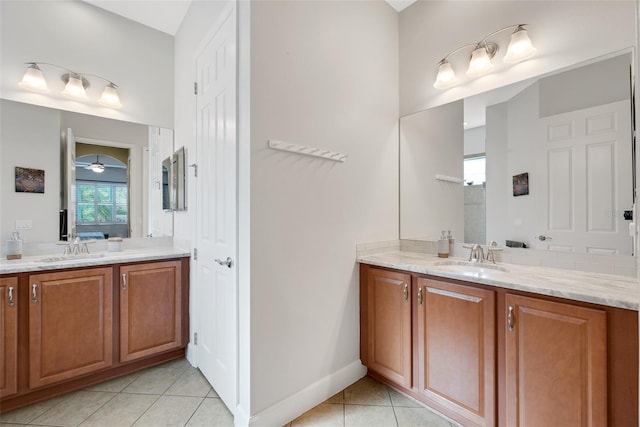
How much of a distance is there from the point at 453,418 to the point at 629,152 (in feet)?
5.64

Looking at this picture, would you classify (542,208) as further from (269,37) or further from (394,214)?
(269,37)

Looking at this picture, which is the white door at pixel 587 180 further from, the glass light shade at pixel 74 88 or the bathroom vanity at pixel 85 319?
the glass light shade at pixel 74 88

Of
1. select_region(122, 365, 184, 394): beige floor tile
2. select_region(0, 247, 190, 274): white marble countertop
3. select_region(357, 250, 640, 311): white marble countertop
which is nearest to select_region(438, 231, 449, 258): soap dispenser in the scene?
select_region(357, 250, 640, 311): white marble countertop

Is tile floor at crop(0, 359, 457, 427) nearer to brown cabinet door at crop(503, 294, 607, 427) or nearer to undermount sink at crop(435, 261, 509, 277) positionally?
brown cabinet door at crop(503, 294, 607, 427)

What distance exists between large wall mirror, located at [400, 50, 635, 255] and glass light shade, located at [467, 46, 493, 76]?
0.17 meters

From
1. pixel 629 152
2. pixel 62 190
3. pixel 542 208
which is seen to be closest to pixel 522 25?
pixel 629 152

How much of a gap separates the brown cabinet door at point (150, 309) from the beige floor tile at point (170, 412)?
0.48 m

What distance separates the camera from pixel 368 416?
1.67 meters

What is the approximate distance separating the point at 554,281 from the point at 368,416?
130 cm

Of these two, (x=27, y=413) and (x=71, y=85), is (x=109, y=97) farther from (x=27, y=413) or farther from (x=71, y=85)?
(x=27, y=413)

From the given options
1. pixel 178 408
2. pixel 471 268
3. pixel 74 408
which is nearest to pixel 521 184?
pixel 471 268

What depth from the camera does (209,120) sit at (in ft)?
6.47

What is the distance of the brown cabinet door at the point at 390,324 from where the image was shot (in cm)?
175

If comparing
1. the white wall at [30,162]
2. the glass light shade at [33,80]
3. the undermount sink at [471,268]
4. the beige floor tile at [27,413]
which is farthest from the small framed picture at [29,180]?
the undermount sink at [471,268]
